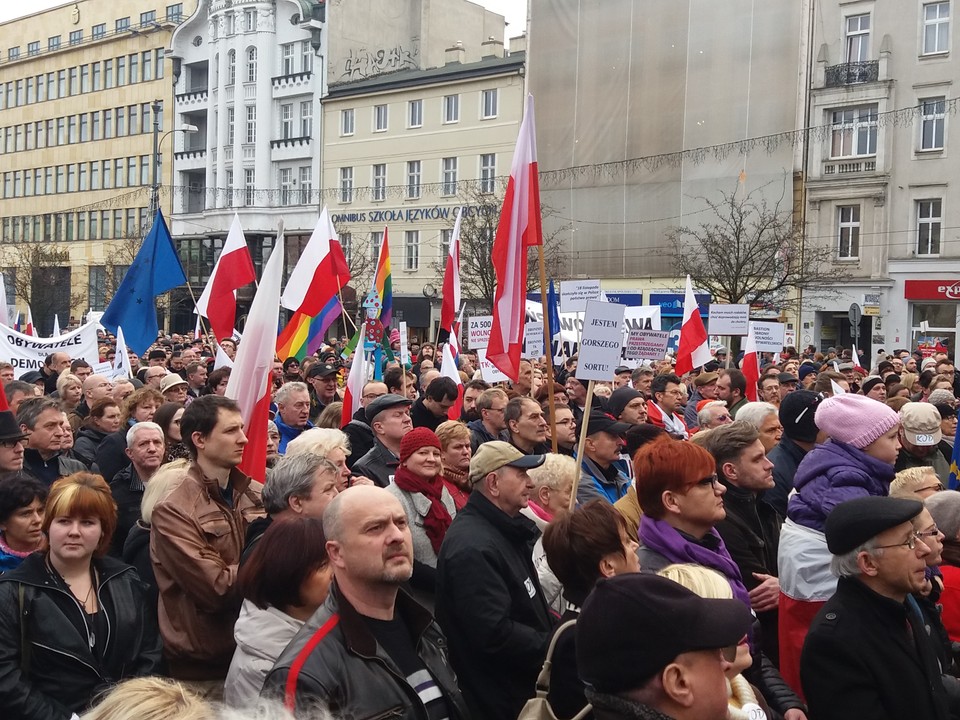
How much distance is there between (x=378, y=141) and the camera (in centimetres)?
4706

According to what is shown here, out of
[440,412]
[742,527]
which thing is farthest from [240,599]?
[440,412]

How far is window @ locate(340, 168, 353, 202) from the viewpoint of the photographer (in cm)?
4803

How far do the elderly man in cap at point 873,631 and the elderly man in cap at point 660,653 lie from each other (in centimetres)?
126

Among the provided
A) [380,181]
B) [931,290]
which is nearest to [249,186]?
[380,181]

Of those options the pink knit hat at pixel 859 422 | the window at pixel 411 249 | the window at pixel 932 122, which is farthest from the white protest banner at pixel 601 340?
the window at pixel 411 249

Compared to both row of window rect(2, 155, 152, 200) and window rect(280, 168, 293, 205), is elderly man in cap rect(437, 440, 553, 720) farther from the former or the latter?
row of window rect(2, 155, 152, 200)

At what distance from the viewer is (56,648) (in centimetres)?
393

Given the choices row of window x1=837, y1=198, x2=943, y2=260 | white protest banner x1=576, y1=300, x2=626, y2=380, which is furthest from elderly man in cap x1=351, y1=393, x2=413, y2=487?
row of window x1=837, y1=198, x2=943, y2=260

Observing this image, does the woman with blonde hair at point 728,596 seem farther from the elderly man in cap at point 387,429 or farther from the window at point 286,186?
the window at point 286,186

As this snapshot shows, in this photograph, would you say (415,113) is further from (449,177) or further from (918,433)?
(918,433)

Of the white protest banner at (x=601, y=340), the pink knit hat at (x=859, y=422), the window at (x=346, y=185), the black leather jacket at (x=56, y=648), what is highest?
the window at (x=346, y=185)

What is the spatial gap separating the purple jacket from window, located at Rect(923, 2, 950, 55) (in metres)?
33.9

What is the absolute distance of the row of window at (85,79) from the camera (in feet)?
195

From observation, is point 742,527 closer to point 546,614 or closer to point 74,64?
point 546,614
